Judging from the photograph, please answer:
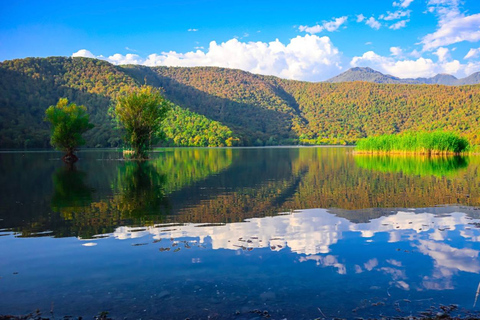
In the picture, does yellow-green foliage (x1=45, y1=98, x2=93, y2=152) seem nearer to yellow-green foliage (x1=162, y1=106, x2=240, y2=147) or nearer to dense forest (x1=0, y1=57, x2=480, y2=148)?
dense forest (x1=0, y1=57, x2=480, y2=148)

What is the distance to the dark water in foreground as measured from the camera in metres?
6.76

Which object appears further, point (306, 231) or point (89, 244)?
point (306, 231)

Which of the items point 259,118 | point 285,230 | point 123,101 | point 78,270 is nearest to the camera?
point 78,270

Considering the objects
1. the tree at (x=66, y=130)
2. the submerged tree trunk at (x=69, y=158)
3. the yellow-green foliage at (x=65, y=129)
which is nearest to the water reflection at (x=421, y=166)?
the submerged tree trunk at (x=69, y=158)

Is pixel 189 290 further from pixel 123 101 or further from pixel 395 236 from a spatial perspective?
pixel 123 101

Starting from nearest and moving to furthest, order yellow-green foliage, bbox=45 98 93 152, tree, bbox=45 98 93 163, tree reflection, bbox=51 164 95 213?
tree reflection, bbox=51 164 95 213
tree, bbox=45 98 93 163
yellow-green foliage, bbox=45 98 93 152

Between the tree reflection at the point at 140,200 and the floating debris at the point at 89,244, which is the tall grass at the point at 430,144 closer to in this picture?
the tree reflection at the point at 140,200

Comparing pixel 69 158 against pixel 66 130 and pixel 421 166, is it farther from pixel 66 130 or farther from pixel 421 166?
pixel 421 166

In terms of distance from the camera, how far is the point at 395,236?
11273 millimetres

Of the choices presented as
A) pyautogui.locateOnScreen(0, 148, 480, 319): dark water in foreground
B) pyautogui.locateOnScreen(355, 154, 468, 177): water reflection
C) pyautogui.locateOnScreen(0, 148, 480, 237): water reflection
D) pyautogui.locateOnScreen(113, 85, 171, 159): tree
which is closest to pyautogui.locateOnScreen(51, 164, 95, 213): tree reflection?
pyautogui.locateOnScreen(0, 148, 480, 237): water reflection

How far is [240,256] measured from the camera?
368 inches

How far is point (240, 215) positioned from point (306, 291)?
7616 millimetres

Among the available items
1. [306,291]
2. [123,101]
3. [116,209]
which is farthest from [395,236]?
[123,101]

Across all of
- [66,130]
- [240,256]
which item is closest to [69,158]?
[66,130]
